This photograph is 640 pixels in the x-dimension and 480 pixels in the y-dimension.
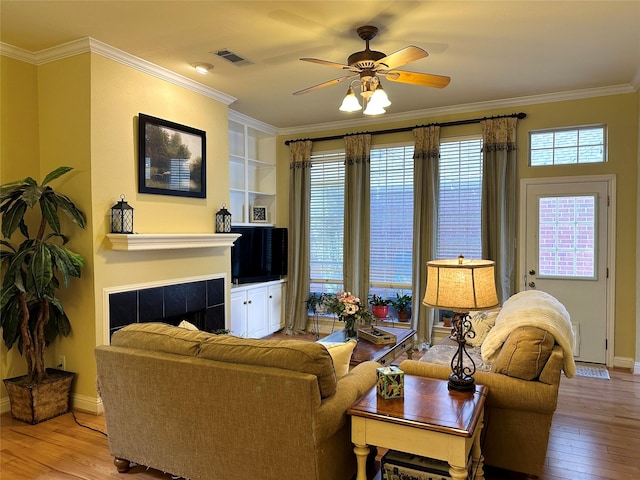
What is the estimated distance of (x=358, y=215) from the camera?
568 cm

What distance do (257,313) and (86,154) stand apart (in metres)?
2.95

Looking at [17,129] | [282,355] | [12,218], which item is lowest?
[282,355]

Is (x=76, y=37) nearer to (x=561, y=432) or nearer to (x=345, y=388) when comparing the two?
(x=345, y=388)

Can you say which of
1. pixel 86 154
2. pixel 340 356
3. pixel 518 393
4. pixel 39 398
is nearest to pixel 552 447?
pixel 518 393

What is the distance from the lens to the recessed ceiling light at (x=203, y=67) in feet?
12.5

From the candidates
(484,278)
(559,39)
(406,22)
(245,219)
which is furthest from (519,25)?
(245,219)

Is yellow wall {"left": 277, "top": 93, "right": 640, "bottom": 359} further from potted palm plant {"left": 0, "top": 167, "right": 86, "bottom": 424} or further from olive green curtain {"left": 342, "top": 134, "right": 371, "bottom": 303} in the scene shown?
potted palm plant {"left": 0, "top": 167, "right": 86, "bottom": 424}

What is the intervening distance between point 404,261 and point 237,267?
2177 millimetres

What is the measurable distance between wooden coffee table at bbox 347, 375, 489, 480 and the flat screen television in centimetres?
352

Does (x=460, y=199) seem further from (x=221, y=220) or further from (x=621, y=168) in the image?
(x=221, y=220)

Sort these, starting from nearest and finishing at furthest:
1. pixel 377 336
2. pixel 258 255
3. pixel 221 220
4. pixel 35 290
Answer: pixel 35 290 < pixel 377 336 < pixel 221 220 < pixel 258 255

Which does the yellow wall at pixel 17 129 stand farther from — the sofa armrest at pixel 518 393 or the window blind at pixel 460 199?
the window blind at pixel 460 199

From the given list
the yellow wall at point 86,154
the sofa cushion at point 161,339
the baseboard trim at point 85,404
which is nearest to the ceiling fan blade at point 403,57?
the sofa cushion at point 161,339

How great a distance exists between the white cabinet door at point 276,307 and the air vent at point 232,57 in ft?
Result: 10.1
